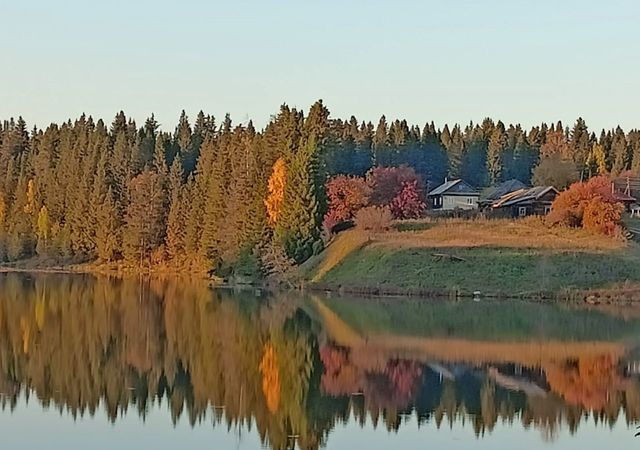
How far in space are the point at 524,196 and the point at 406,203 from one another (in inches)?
497

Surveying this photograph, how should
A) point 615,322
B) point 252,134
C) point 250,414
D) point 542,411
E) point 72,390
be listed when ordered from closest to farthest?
point 250,414 → point 542,411 → point 72,390 → point 615,322 → point 252,134

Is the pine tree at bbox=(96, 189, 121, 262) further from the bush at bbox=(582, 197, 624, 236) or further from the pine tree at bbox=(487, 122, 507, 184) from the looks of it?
the pine tree at bbox=(487, 122, 507, 184)

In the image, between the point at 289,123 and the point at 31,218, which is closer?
the point at 289,123

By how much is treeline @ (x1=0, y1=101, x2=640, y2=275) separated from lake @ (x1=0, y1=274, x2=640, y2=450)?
2254 cm

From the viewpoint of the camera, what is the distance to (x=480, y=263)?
61031 millimetres

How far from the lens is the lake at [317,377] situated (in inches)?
860

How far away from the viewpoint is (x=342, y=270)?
65.1 m

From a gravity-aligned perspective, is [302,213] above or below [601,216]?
above

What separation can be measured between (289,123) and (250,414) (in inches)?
2203

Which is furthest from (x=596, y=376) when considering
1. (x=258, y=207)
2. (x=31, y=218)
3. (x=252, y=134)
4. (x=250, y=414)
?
(x=31, y=218)

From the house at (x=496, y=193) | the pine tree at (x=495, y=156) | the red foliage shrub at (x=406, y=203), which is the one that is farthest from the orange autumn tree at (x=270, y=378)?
the pine tree at (x=495, y=156)

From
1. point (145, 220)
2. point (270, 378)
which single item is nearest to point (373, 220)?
point (145, 220)

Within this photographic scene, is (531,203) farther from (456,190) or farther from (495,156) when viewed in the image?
(495,156)

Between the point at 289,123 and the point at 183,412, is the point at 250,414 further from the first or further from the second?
the point at 289,123
